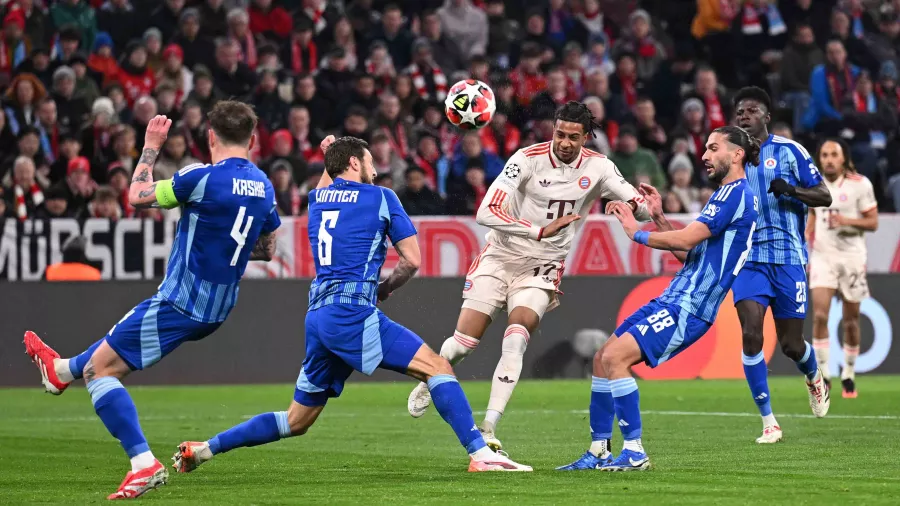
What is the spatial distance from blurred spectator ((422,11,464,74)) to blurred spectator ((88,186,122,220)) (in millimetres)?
5661

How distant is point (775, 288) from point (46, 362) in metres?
5.64

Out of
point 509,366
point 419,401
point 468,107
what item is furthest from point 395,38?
point 509,366

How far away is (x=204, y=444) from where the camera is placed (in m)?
8.33

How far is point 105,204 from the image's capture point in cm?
1750

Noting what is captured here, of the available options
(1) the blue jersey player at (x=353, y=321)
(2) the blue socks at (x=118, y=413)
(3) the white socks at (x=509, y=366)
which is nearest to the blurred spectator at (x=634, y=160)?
(3) the white socks at (x=509, y=366)

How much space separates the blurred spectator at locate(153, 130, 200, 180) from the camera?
18.0m

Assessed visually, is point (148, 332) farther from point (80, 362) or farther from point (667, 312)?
point (667, 312)

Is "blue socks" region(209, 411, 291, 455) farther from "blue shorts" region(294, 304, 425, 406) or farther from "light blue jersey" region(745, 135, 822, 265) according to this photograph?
"light blue jersey" region(745, 135, 822, 265)

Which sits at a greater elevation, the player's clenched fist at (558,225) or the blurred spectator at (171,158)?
the player's clenched fist at (558,225)

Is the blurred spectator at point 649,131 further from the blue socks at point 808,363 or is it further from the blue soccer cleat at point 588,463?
the blue soccer cleat at point 588,463

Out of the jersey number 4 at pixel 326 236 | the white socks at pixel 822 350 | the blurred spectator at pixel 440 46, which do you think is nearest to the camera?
the jersey number 4 at pixel 326 236

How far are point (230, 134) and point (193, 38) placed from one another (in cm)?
1309

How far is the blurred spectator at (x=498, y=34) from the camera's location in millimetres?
21844

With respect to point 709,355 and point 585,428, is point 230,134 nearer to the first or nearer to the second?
point 585,428
